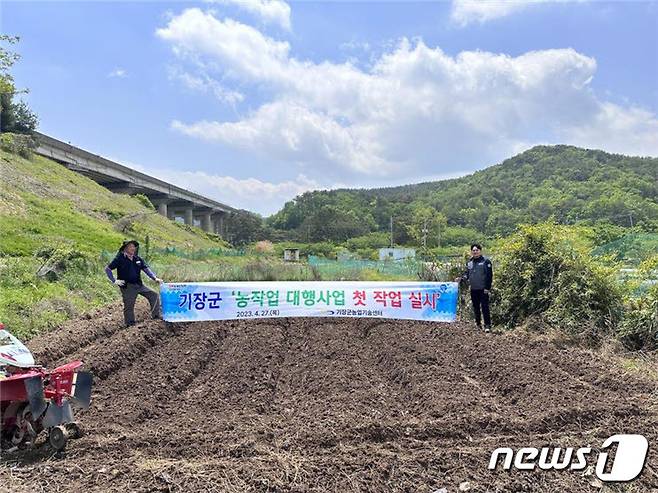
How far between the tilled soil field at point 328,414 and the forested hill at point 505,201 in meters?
36.9

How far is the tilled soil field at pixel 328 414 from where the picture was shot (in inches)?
142

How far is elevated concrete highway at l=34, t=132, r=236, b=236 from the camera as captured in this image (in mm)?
41000

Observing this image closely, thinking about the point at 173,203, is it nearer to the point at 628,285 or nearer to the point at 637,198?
the point at 637,198

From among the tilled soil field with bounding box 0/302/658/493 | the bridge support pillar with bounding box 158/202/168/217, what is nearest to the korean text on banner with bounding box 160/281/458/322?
the tilled soil field with bounding box 0/302/658/493

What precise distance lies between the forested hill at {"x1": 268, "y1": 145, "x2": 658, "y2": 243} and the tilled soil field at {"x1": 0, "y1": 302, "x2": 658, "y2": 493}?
121 ft

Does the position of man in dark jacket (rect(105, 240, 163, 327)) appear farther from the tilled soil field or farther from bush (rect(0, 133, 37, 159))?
bush (rect(0, 133, 37, 159))

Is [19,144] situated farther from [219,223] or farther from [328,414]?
[219,223]

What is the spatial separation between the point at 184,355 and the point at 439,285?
5.23m

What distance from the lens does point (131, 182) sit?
50.7 meters

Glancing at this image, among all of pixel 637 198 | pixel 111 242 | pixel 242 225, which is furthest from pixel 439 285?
pixel 242 225

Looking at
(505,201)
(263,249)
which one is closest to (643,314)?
(263,249)

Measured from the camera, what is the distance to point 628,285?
28.7 feet

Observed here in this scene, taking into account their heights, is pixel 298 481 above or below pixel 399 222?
below

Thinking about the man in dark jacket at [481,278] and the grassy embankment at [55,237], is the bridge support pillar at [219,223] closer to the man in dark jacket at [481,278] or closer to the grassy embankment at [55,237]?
the grassy embankment at [55,237]
